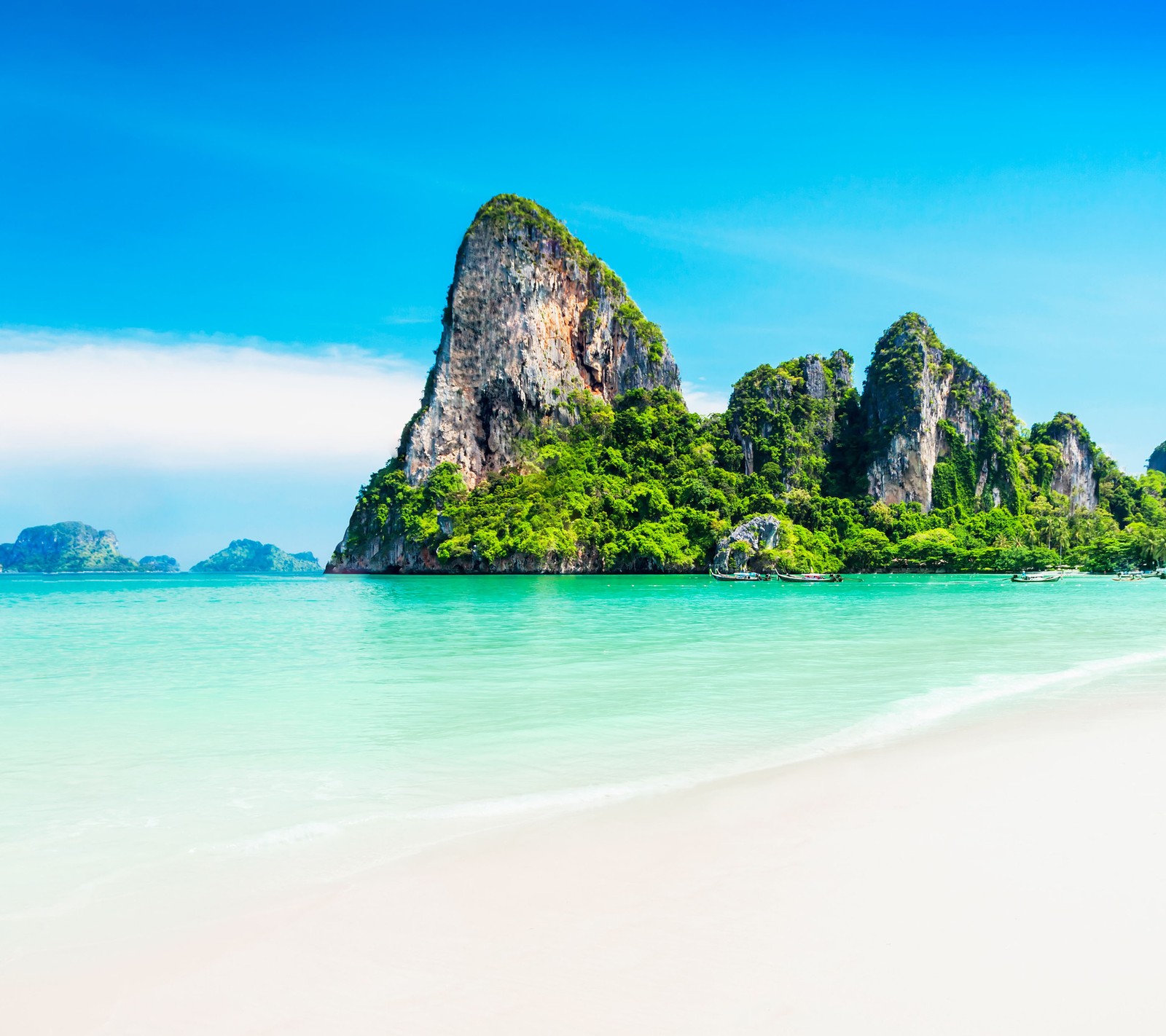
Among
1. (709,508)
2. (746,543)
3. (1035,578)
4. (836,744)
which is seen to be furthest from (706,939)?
(709,508)

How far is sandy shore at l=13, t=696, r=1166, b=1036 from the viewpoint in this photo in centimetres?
264

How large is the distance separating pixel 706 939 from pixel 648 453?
77252 mm

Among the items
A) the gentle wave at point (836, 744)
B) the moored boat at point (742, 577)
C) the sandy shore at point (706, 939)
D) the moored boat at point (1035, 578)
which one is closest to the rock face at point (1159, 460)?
the moored boat at point (1035, 578)

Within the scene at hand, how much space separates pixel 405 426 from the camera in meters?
84.2

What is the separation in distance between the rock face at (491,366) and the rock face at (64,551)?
126473 mm

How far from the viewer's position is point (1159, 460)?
409 feet

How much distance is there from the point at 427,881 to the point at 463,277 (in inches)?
3226

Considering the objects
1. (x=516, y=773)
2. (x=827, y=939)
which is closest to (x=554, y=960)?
(x=827, y=939)

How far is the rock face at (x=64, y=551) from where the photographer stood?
583ft

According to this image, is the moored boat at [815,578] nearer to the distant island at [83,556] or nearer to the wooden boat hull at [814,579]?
the wooden boat hull at [814,579]

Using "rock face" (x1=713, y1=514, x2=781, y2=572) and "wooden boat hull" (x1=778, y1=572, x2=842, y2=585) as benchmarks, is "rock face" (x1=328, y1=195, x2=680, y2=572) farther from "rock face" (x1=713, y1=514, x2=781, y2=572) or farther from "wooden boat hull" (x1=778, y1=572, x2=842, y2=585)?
"wooden boat hull" (x1=778, y1=572, x2=842, y2=585)

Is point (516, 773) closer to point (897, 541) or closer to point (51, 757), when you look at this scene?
point (51, 757)

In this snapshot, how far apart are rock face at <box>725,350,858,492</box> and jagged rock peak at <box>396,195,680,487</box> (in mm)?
17945

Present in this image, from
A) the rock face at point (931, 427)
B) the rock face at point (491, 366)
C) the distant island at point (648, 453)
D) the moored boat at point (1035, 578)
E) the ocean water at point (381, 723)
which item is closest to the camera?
the ocean water at point (381, 723)
